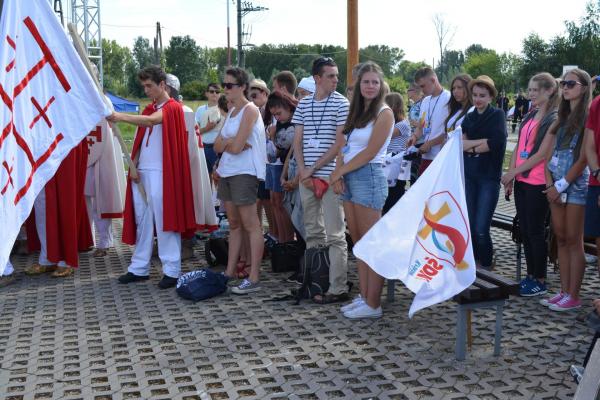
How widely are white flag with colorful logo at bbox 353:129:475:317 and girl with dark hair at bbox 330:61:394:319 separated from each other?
2.19 ft

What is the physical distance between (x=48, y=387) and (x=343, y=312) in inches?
86.2

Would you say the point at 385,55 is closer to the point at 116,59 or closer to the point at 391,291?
the point at 116,59

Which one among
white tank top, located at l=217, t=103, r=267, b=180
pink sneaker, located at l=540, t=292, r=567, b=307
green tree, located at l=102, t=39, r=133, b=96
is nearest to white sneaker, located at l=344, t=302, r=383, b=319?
pink sneaker, located at l=540, t=292, r=567, b=307

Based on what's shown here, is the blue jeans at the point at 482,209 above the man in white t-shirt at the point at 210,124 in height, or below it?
below

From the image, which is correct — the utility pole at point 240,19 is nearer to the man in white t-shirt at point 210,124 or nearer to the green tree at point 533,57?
the green tree at point 533,57

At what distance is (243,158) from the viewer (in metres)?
5.95

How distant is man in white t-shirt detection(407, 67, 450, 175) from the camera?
7148mm

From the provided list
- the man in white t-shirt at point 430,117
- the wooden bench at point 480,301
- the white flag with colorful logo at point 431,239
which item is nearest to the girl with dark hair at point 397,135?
the man in white t-shirt at point 430,117

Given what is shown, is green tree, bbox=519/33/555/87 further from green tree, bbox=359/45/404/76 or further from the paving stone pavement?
green tree, bbox=359/45/404/76

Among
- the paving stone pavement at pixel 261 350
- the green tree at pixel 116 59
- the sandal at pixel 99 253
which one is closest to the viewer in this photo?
the paving stone pavement at pixel 261 350

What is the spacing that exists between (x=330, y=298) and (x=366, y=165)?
1157 mm

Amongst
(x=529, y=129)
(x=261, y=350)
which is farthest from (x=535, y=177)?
(x=261, y=350)

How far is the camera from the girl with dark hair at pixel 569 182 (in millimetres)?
5199

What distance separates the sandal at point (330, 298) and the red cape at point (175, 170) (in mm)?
1439
